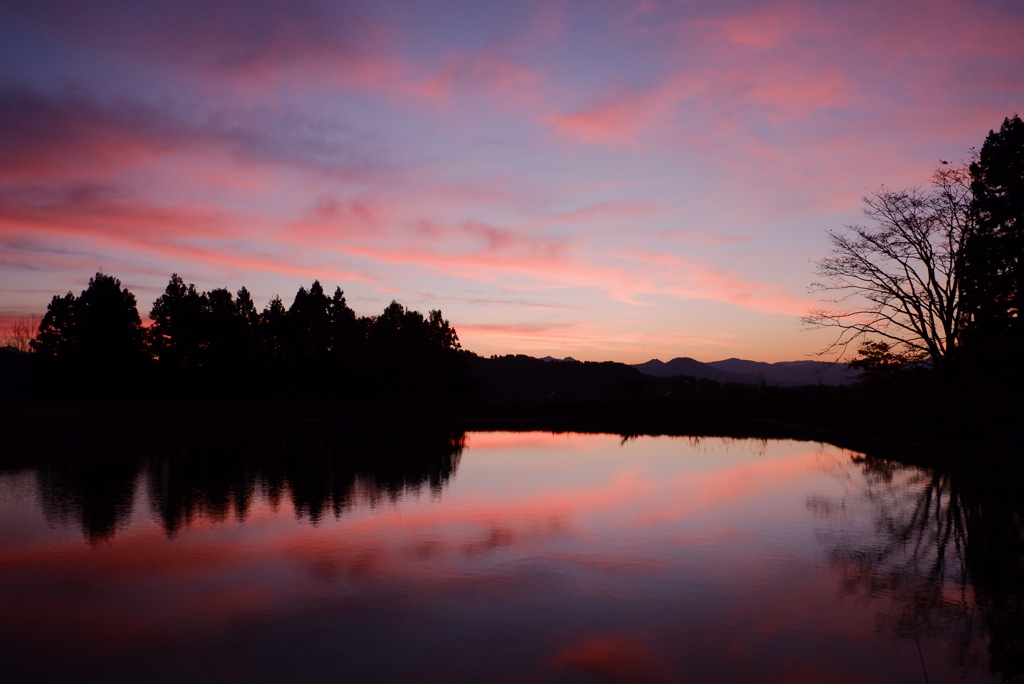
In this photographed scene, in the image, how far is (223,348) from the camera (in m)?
51.2

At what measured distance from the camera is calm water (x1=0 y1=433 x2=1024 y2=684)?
4781mm

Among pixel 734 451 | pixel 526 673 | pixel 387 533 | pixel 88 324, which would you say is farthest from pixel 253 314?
pixel 526 673

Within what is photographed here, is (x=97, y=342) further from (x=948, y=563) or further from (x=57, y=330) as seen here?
(x=948, y=563)

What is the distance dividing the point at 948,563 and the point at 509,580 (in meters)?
5.29

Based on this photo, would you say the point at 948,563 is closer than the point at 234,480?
Yes

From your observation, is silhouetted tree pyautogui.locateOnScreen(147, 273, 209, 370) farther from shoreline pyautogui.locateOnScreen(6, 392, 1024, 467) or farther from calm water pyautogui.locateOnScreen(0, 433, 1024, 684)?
calm water pyautogui.locateOnScreen(0, 433, 1024, 684)

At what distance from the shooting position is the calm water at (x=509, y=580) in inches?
188

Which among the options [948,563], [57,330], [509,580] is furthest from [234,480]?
[57,330]

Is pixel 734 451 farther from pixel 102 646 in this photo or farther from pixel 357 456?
pixel 102 646

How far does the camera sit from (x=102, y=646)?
16.8 feet

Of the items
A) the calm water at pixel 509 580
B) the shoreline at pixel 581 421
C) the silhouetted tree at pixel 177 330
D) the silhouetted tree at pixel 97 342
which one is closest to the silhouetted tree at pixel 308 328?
the silhouetted tree at pixel 177 330

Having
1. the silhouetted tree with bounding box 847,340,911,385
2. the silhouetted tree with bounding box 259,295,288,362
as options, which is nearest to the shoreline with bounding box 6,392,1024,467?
the silhouetted tree with bounding box 847,340,911,385

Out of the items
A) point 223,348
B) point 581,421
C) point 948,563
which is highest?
point 223,348

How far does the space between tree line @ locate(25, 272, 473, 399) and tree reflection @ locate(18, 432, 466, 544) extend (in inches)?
1163
